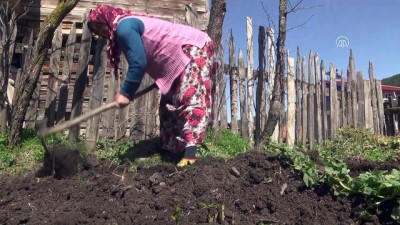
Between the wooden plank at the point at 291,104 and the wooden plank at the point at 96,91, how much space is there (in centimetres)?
332

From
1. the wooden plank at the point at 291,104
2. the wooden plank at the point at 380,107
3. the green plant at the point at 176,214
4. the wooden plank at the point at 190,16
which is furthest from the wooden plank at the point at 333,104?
the green plant at the point at 176,214

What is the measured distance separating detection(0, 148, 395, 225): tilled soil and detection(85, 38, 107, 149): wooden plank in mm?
1734

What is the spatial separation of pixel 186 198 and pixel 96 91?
2919 mm

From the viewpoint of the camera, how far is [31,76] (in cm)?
528

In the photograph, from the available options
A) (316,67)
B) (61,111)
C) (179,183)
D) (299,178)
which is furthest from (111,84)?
(316,67)

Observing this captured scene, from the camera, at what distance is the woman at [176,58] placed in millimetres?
4148

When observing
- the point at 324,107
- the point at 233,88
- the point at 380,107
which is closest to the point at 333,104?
the point at 324,107

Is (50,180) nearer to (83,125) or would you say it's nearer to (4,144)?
(4,144)

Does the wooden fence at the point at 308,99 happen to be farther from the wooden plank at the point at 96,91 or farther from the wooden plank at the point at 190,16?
the wooden plank at the point at 96,91

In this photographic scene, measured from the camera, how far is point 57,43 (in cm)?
612

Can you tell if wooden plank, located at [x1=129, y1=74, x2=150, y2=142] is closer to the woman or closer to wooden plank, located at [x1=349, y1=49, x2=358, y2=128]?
the woman

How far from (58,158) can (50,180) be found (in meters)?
0.41

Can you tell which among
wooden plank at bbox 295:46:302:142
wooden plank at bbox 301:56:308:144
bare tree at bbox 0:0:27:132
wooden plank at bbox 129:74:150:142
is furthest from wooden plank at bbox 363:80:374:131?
bare tree at bbox 0:0:27:132

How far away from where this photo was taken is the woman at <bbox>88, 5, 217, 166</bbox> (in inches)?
163
